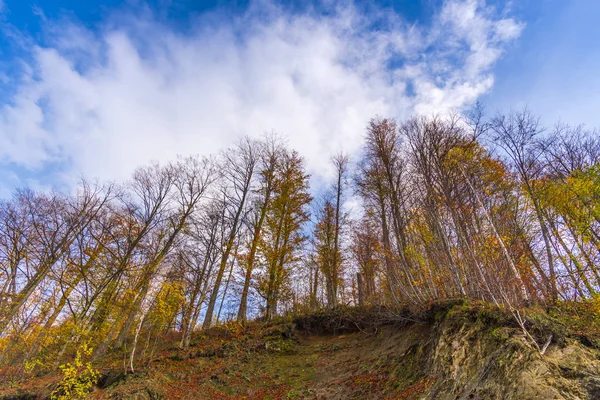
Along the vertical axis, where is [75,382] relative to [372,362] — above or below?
below

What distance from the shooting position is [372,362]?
26.8 feet

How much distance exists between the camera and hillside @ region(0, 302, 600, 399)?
385cm

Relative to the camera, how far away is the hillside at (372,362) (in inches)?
151

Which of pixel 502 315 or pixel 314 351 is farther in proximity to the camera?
pixel 314 351

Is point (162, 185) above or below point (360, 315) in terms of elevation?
above

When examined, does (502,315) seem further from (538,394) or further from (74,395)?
(74,395)

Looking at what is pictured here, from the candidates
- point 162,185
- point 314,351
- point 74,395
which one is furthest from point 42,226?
point 314,351

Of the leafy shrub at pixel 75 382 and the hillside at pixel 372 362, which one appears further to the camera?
the leafy shrub at pixel 75 382

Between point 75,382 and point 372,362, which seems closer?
point 75,382

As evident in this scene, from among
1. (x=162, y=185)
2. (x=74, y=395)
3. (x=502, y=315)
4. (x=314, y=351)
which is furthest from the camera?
(x=162, y=185)

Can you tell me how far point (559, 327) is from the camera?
4242mm

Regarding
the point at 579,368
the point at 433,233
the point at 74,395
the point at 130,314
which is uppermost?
the point at 433,233

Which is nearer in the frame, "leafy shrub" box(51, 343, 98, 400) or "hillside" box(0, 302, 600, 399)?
"hillside" box(0, 302, 600, 399)

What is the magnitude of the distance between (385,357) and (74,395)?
30.5ft
